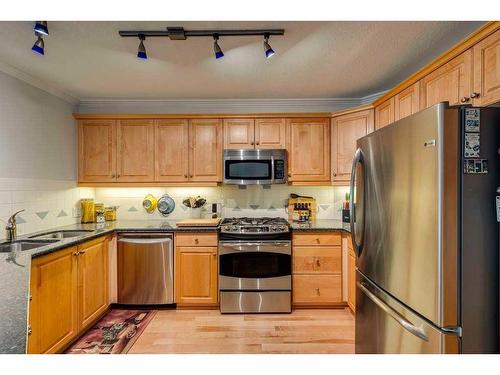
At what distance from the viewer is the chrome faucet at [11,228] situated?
91.3 inches

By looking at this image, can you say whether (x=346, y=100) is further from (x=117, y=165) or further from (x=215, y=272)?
(x=117, y=165)

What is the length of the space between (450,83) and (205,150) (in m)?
2.37

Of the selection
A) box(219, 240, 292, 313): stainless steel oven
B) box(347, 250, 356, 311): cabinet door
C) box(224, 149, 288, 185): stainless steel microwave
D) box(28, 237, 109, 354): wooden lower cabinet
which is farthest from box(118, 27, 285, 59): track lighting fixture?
box(347, 250, 356, 311): cabinet door

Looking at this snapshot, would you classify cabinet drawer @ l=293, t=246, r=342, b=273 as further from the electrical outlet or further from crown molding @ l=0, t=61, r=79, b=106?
crown molding @ l=0, t=61, r=79, b=106

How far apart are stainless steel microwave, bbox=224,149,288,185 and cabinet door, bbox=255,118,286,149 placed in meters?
0.13

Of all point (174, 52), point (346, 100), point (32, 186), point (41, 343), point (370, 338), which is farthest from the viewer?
point (346, 100)

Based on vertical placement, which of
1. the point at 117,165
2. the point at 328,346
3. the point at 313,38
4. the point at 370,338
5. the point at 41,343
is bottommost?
the point at 328,346

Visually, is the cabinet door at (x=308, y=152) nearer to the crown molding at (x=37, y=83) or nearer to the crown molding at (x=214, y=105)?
the crown molding at (x=214, y=105)

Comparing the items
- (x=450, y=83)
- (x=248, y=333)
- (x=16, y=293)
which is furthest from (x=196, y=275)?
(x=450, y=83)

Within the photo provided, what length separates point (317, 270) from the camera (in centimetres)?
296

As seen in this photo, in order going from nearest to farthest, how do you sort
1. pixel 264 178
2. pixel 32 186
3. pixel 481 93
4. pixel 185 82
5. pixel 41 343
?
pixel 481 93 < pixel 41 343 < pixel 32 186 < pixel 185 82 < pixel 264 178

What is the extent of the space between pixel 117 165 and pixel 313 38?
8.29 ft

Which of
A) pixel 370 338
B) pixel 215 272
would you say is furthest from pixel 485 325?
pixel 215 272

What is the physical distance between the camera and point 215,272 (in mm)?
2965
